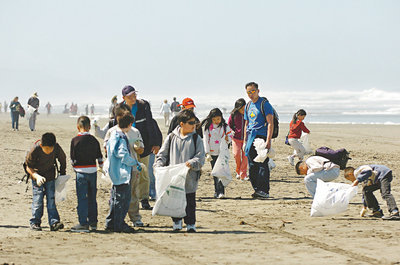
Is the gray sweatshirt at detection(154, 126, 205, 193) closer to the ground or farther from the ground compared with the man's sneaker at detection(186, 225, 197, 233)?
farther from the ground

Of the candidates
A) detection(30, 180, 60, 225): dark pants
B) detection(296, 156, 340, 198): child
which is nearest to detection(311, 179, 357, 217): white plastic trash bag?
detection(296, 156, 340, 198): child

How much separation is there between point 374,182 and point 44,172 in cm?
445

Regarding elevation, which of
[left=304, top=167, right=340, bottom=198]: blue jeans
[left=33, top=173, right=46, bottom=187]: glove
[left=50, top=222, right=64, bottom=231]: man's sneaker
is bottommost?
[left=50, top=222, right=64, bottom=231]: man's sneaker

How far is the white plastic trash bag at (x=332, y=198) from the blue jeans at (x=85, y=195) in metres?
3.07

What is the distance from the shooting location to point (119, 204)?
313 inches

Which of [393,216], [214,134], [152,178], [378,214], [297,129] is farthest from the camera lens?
[297,129]

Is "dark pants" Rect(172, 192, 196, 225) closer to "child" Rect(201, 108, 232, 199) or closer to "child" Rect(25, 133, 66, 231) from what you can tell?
"child" Rect(25, 133, 66, 231)

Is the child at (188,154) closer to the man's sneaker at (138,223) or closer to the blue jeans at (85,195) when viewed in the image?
the man's sneaker at (138,223)

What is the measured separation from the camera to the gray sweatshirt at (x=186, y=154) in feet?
26.5

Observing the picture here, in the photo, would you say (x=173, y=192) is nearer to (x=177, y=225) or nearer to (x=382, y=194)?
(x=177, y=225)

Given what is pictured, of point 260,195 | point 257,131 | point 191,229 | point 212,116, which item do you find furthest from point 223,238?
point 212,116

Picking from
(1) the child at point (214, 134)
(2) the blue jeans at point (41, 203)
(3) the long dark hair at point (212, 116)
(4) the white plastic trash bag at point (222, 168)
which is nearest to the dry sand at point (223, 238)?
(2) the blue jeans at point (41, 203)

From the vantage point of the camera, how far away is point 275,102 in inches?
4951

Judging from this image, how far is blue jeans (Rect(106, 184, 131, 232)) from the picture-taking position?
7.93 meters
